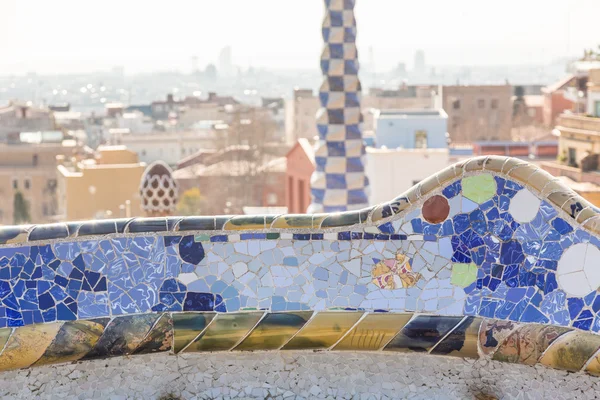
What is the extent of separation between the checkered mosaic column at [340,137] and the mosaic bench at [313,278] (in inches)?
163

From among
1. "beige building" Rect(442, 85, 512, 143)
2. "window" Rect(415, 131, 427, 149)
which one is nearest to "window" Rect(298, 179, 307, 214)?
"window" Rect(415, 131, 427, 149)

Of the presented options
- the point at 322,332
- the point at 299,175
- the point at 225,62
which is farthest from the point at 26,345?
the point at 225,62

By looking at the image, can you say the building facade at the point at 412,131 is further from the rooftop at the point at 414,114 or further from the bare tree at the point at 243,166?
the bare tree at the point at 243,166

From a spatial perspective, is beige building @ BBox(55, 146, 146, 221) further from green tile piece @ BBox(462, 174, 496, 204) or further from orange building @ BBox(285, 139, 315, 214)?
green tile piece @ BBox(462, 174, 496, 204)

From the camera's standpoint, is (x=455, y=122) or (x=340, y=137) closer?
(x=340, y=137)

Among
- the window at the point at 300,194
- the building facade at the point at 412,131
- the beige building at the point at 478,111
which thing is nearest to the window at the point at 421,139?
the building facade at the point at 412,131

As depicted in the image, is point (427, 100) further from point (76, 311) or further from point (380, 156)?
point (76, 311)

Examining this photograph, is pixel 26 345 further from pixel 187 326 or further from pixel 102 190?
pixel 102 190

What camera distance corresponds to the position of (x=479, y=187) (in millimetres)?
3648

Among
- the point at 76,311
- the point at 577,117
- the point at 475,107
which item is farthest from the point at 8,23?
the point at 76,311

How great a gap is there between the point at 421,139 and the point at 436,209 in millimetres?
20026

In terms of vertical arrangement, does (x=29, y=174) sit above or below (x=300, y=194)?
below

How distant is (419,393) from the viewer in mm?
3590

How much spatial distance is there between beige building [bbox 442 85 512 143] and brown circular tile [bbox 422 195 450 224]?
46.8 m
